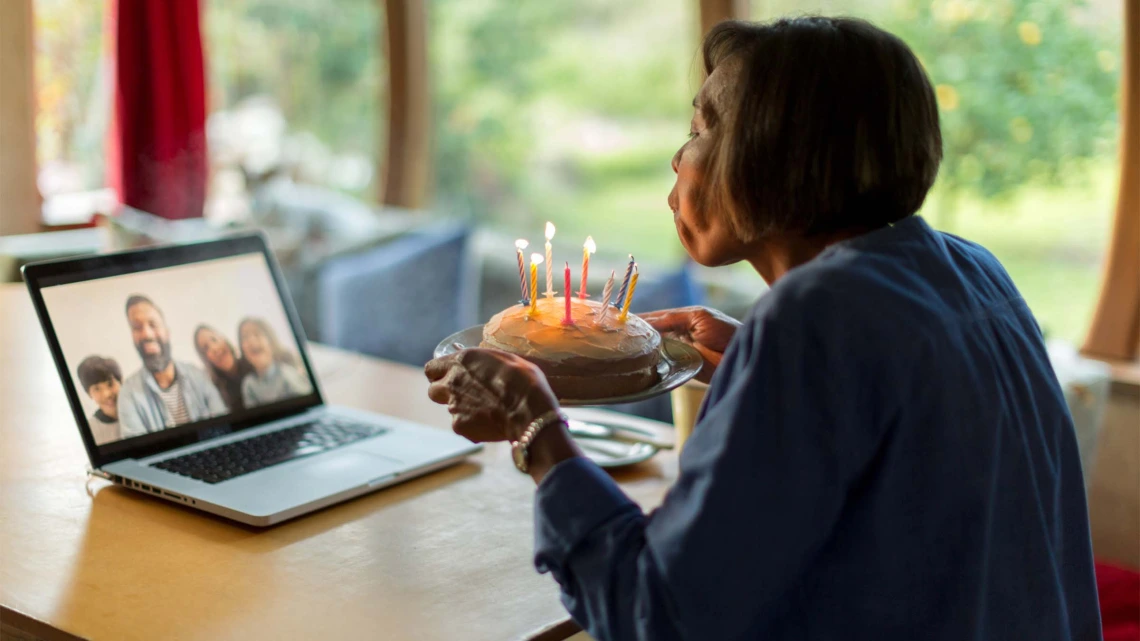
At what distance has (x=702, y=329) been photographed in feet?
4.69

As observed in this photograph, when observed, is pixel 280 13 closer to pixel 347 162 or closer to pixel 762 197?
pixel 347 162

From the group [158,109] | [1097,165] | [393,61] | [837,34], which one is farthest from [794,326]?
[158,109]

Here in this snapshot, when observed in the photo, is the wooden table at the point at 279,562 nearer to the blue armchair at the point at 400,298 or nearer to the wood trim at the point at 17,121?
the blue armchair at the point at 400,298

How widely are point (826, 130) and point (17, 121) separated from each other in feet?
12.5

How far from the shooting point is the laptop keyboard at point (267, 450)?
4.71 feet

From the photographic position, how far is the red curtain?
452 centimetres

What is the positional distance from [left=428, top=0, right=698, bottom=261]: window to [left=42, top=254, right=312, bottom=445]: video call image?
3607mm

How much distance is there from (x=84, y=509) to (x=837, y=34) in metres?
1.02

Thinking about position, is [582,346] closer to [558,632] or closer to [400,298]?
[558,632]

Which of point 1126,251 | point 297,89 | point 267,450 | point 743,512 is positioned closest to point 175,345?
point 267,450

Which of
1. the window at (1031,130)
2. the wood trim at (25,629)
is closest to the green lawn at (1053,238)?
the window at (1031,130)

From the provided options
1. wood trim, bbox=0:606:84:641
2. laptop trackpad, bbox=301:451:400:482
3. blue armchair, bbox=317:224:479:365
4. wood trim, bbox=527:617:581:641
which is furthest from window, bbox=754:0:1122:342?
wood trim, bbox=0:606:84:641

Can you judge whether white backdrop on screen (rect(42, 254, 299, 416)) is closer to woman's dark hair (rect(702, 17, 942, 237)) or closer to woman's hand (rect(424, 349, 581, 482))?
woman's hand (rect(424, 349, 581, 482))

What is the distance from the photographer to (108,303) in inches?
59.7
